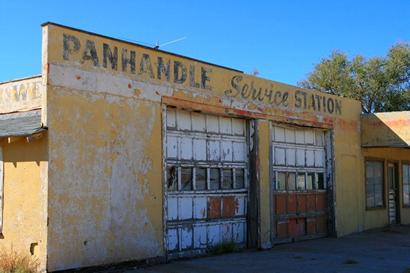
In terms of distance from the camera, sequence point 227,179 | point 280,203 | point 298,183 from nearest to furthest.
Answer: point 227,179, point 280,203, point 298,183

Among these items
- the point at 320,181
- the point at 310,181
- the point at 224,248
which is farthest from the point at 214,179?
the point at 320,181

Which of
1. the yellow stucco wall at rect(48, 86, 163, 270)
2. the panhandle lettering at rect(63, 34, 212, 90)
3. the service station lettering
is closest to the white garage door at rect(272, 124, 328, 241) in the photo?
the service station lettering

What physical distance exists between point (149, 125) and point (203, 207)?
2317 mm

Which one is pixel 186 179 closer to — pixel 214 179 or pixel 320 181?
pixel 214 179

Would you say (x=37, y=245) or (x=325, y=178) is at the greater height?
(x=325, y=178)

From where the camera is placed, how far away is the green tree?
103 ft

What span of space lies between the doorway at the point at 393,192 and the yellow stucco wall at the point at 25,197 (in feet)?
43.3

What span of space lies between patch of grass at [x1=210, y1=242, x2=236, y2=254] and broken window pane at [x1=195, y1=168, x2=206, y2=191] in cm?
129

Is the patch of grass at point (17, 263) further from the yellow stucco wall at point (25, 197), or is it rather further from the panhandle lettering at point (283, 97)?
the panhandle lettering at point (283, 97)

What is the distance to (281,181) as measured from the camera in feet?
45.5

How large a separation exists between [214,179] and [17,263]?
458 cm

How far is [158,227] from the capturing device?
34.0 ft

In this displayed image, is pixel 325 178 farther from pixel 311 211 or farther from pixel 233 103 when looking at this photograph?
pixel 233 103

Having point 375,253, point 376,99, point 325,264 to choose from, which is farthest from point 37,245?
point 376,99
